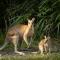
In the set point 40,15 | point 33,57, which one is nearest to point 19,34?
point 33,57

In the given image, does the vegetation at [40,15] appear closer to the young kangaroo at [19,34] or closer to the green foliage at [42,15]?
the green foliage at [42,15]

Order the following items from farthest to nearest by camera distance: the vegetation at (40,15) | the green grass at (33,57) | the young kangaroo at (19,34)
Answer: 1. the vegetation at (40,15)
2. the young kangaroo at (19,34)
3. the green grass at (33,57)

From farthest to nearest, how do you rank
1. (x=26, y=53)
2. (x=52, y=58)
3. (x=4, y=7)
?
(x=4, y=7) → (x=26, y=53) → (x=52, y=58)

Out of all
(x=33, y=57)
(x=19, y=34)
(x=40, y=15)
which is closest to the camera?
(x=33, y=57)

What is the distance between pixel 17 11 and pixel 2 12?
1.48 m

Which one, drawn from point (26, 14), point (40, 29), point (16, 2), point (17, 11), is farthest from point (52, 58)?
point (16, 2)

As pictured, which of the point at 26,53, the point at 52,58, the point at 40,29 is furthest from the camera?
the point at 40,29

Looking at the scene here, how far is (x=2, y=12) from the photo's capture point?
660 inches

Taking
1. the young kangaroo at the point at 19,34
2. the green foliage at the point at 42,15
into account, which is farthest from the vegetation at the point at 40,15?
the young kangaroo at the point at 19,34

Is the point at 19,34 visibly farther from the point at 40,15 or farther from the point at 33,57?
the point at 40,15

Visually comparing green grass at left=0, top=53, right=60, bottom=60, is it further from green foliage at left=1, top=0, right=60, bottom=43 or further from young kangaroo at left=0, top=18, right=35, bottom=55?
green foliage at left=1, top=0, right=60, bottom=43

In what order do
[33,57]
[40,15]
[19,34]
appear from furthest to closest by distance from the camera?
[40,15] → [19,34] → [33,57]

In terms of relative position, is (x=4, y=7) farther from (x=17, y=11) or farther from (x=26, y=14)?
(x=26, y=14)

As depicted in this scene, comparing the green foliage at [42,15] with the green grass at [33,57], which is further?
the green foliage at [42,15]
